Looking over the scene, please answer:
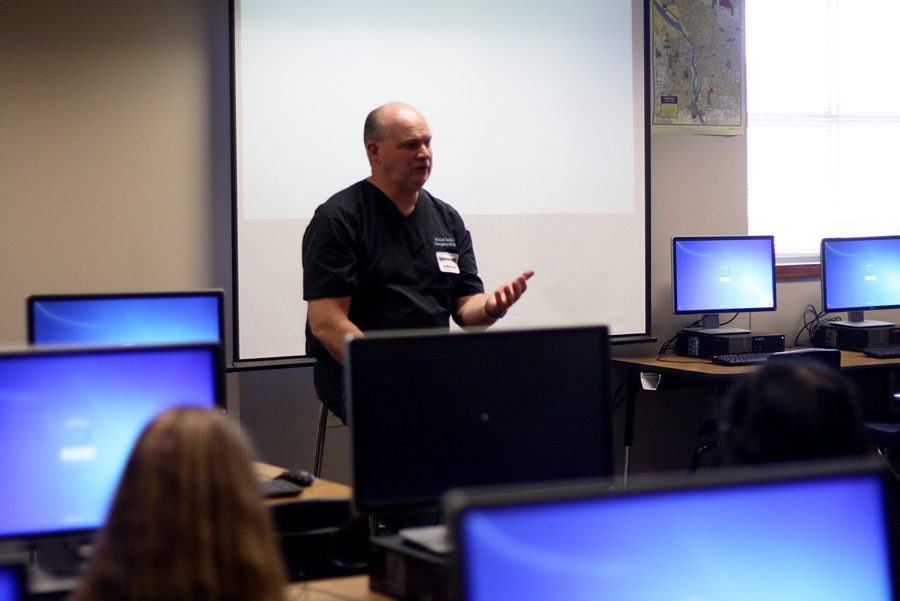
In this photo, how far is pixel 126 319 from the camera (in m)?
2.58

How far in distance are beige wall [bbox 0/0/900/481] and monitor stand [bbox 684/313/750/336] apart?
1653 millimetres

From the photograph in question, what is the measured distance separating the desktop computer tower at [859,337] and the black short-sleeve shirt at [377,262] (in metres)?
2.32

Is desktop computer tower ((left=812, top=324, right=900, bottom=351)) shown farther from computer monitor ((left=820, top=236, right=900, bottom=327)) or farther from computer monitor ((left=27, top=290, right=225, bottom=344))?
computer monitor ((left=27, top=290, right=225, bottom=344))

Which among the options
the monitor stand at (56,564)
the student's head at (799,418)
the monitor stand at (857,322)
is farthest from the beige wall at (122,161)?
the student's head at (799,418)

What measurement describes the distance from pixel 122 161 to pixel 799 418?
2945 mm

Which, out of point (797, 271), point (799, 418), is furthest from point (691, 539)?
point (797, 271)

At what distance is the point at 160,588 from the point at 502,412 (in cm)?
91

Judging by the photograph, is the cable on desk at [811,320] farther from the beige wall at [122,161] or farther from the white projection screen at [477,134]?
the beige wall at [122,161]

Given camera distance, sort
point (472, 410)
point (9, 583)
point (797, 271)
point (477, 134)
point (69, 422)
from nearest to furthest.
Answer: point (9, 583), point (69, 422), point (472, 410), point (477, 134), point (797, 271)

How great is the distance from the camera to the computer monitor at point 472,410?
6.08 ft

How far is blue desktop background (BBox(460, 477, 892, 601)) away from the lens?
1.07 meters

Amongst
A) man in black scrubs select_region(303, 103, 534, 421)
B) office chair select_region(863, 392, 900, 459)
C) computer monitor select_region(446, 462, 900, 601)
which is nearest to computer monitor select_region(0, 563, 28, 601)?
computer monitor select_region(446, 462, 900, 601)

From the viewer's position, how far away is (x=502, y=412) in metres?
1.93

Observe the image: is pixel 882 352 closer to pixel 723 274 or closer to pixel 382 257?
pixel 723 274
